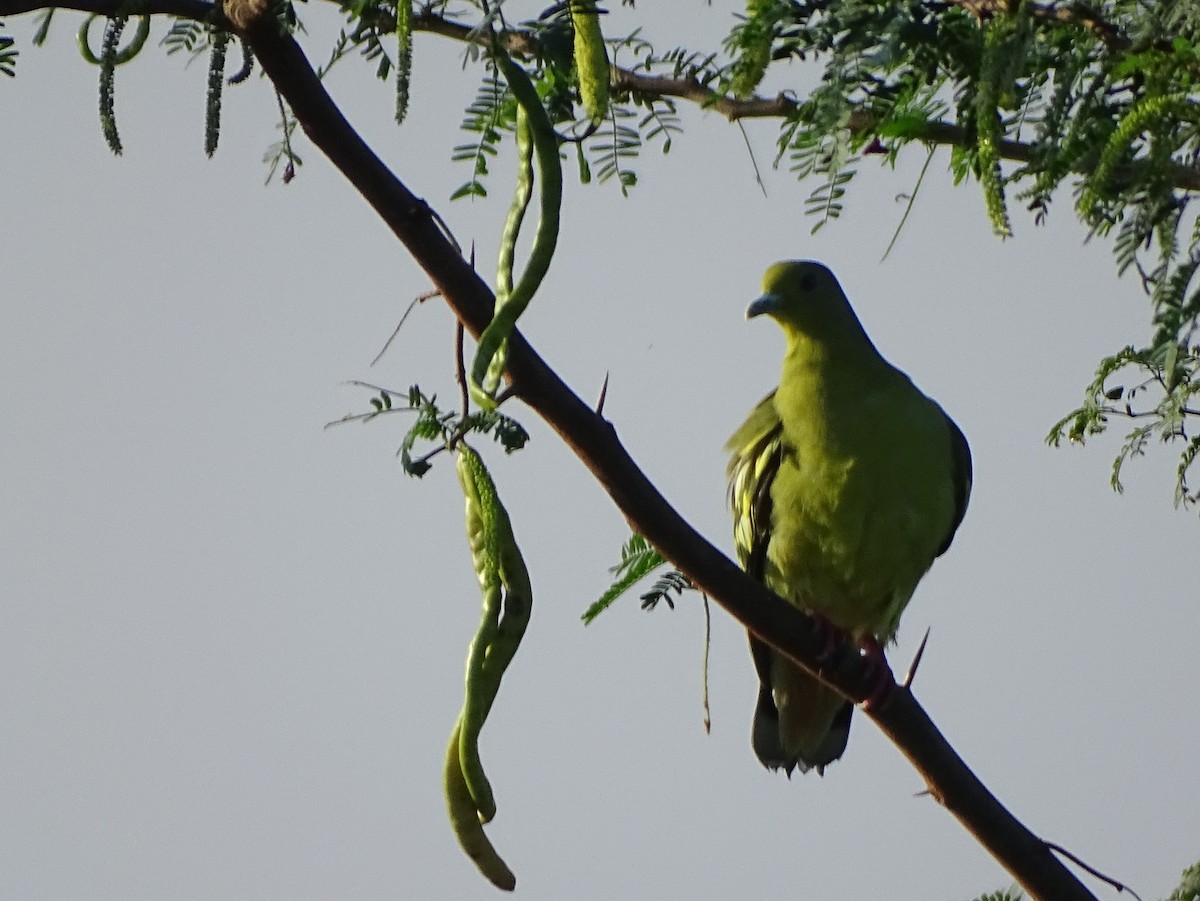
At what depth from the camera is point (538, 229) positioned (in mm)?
2123

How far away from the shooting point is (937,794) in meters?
2.95

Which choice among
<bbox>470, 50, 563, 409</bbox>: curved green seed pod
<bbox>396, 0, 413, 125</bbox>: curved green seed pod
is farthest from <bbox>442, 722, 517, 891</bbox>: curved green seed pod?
<bbox>396, 0, 413, 125</bbox>: curved green seed pod

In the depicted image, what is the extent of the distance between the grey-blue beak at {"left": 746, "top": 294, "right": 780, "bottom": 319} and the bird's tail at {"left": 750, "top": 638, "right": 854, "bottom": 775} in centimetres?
98

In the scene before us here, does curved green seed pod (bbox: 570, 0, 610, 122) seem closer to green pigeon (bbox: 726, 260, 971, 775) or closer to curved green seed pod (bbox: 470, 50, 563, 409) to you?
curved green seed pod (bbox: 470, 50, 563, 409)

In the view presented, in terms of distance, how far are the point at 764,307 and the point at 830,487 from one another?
688 millimetres

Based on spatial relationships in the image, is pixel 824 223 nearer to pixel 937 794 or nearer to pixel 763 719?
pixel 937 794

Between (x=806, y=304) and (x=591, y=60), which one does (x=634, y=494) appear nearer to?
(x=591, y=60)

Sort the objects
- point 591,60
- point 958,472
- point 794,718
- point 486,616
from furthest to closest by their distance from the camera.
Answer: point 794,718
point 958,472
point 486,616
point 591,60

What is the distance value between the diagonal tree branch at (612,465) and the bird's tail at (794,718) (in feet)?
4.17

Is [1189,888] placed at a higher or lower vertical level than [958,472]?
lower

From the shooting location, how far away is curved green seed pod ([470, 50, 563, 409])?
2.00m

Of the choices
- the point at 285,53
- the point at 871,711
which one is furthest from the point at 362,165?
the point at 871,711

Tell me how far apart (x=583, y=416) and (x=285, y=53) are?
699 mm

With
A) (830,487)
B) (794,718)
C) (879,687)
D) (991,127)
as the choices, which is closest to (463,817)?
(879,687)
